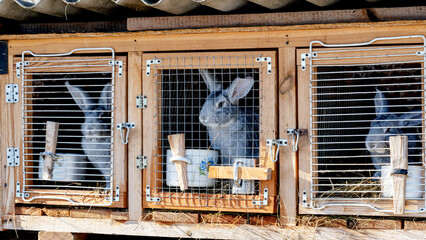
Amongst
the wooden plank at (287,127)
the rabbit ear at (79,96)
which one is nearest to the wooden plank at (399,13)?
the wooden plank at (287,127)

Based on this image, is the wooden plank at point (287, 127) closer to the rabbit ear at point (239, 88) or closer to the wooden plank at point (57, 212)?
the rabbit ear at point (239, 88)

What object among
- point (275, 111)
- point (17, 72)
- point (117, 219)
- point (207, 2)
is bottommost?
point (117, 219)

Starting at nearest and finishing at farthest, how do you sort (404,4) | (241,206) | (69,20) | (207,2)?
1. (207,2)
2. (241,206)
3. (404,4)
4. (69,20)

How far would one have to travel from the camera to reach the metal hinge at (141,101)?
12.8 ft

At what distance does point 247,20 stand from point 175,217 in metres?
1.51

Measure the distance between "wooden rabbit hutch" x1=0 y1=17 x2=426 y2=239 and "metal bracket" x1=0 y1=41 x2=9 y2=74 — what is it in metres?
0.03

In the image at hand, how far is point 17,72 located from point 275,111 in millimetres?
2013

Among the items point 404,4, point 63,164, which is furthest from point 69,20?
point 404,4

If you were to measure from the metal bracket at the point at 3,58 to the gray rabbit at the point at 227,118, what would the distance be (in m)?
1.52

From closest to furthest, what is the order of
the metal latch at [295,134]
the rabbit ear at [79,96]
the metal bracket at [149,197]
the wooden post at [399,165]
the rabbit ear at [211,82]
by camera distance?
the wooden post at [399,165] → the metal latch at [295,134] → the metal bracket at [149,197] → the rabbit ear at [211,82] → the rabbit ear at [79,96]

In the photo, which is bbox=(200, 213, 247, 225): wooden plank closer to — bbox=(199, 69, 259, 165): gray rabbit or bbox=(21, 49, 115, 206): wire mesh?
bbox=(199, 69, 259, 165): gray rabbit

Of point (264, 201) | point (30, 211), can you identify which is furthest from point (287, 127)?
point (30, 211)

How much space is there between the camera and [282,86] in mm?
3727

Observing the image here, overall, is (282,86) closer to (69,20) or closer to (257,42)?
(257,42)
